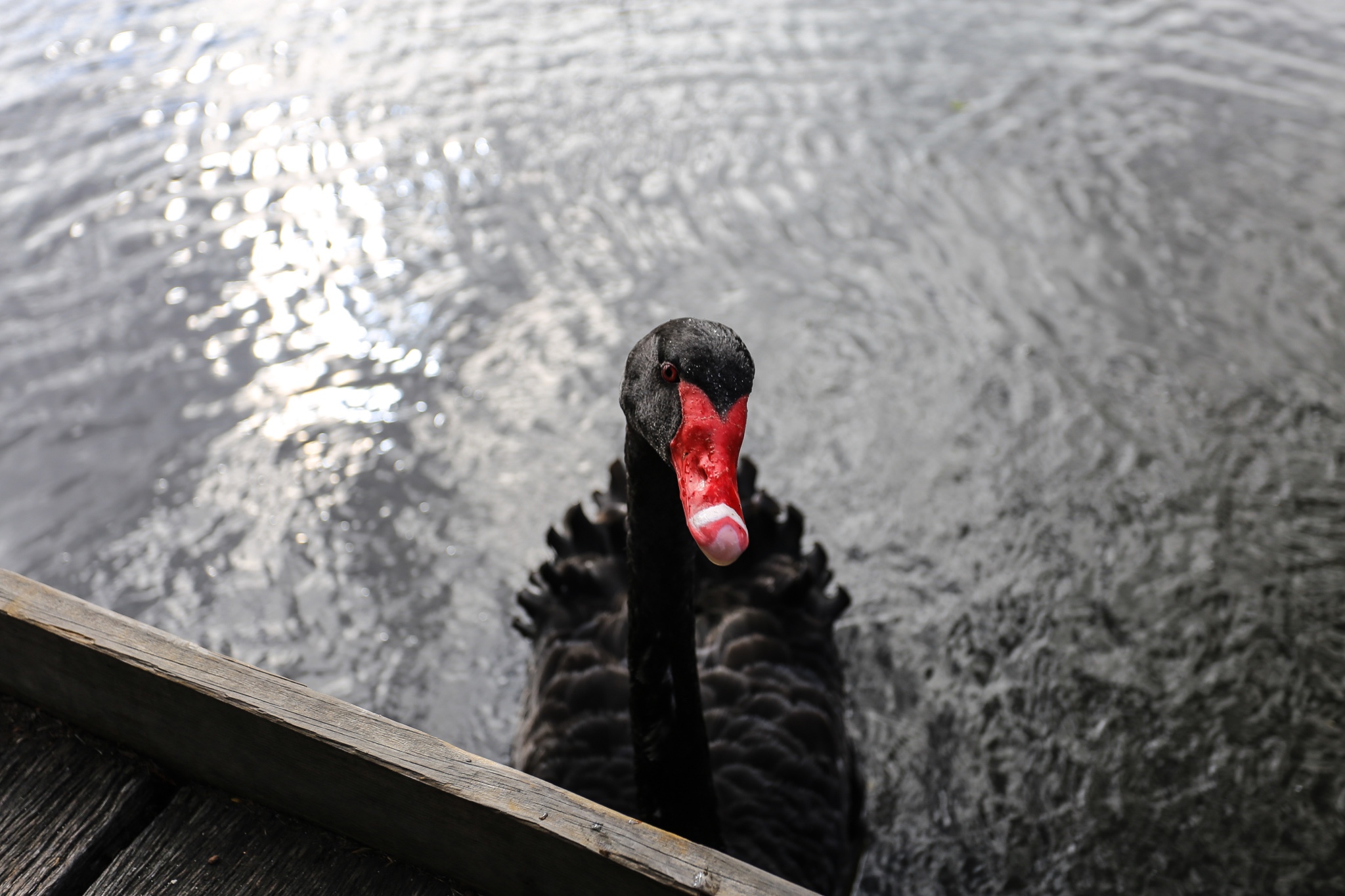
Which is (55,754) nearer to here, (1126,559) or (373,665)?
(373,665)

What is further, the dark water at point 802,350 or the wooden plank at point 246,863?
the dark water at point 802,350

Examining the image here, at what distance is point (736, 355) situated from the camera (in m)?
1.39

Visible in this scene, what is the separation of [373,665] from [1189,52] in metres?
5.84

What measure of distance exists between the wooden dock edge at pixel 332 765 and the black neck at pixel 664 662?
549 mm

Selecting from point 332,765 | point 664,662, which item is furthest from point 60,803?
point 664,662

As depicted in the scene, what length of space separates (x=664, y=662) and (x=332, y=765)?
67 cm

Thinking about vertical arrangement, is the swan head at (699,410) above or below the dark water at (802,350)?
above

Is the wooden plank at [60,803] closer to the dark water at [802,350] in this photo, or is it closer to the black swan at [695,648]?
the black swan at [695,648]

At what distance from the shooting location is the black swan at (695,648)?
4.57 ft

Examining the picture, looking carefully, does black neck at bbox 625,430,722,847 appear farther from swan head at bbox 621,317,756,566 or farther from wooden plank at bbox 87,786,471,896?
wooden plank at bbox 87,786,471,896

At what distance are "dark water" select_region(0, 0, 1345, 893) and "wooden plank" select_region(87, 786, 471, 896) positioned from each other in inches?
60.5

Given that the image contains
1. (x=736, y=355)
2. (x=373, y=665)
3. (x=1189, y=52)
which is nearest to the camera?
(x=736, y=355)

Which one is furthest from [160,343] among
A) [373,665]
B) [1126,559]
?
[1126,559]

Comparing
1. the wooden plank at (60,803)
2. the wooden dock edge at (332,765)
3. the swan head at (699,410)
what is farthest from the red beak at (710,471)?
the wooden plank at (60,803)
